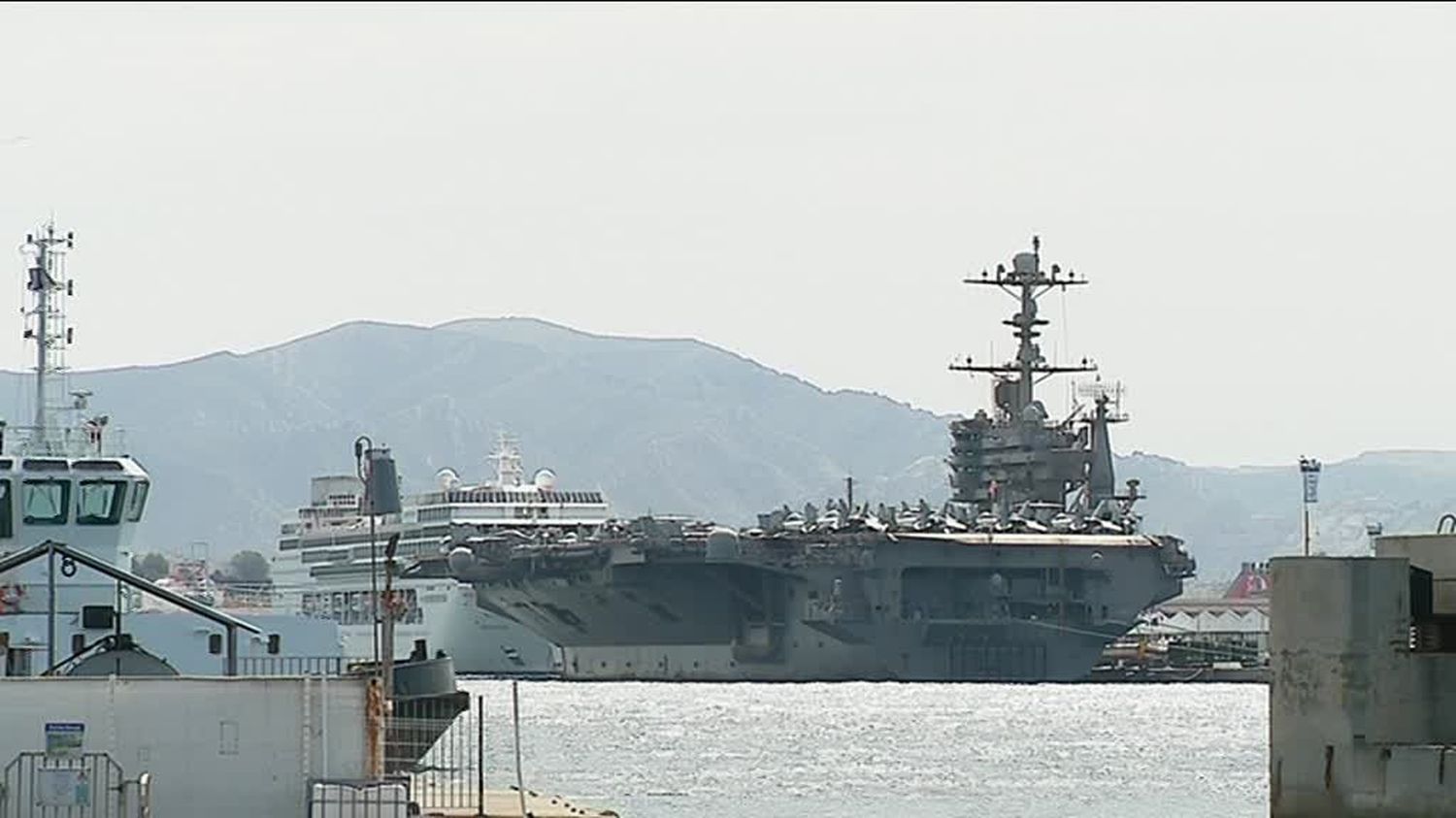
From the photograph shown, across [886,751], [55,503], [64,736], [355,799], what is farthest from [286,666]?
[886,751]

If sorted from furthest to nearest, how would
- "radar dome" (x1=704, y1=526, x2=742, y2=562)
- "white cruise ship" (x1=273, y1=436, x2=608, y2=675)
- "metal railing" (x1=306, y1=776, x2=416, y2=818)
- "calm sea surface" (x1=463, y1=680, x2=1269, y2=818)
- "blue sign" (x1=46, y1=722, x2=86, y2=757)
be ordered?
"white cruise ship" (x1=273, y1=436, x2=608, y2=675) < "radar dome" (x1=704, y1=526, x2=742, y2=562) < "calm sea surface" (x1=463, y1=680, x2=1269, y2=818) < "blue sign" (x1=46, y1=722, x2=86, y2=757) < "metal railing" (x1=306, y1=776, x2=416, y2=818)

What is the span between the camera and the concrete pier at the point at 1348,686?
28.5 metres

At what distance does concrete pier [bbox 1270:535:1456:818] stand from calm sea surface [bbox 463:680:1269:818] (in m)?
27.0

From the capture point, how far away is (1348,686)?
2866cm

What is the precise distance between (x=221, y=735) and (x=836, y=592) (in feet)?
362

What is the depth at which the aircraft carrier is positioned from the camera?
137m

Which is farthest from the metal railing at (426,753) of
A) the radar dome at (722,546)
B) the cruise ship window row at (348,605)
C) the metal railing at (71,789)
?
the cruise ship window row at (348,605)

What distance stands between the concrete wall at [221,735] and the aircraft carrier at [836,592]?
350ft

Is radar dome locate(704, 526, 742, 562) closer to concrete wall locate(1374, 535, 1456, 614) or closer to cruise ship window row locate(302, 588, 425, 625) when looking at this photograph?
cruise ship window row locate(302, 588, 425, 625)

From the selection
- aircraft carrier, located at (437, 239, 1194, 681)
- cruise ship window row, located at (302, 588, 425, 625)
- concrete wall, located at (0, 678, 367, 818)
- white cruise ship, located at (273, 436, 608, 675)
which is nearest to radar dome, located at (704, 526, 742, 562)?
aircraft carrier, located at (437, 239, 1194, 681)

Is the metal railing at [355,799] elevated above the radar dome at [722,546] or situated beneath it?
situated beneath

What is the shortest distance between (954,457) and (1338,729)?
432ft

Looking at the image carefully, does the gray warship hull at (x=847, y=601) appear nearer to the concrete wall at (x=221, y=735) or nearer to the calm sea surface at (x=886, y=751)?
the calm sea surface at (x=886, y=751)

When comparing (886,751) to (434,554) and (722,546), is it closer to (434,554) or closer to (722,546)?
(722,546)
